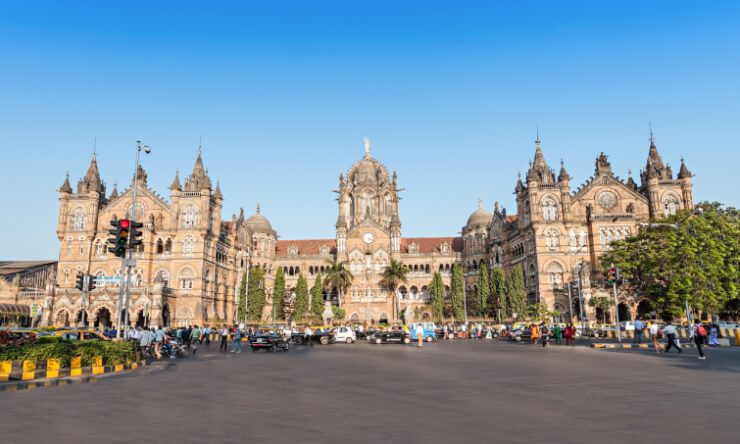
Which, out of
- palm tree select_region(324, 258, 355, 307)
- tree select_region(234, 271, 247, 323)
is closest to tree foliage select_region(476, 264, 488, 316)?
palm tree select_region(324, 258, 355, 307)

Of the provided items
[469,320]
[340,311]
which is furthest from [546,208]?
[340,311]

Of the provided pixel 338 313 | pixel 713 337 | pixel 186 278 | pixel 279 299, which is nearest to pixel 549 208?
pixel 338 313

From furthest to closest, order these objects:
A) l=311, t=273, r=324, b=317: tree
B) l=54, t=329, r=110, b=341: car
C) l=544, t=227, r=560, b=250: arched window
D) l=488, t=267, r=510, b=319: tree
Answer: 1. l=311, t=273, r=324, b=317: tree
2. l=544, t=227, r=560, b=250: arched window
3. l=488, t=267, r=510, b=319: tree
4. l=54, t=329, r=110, b=341: car

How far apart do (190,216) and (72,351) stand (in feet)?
180

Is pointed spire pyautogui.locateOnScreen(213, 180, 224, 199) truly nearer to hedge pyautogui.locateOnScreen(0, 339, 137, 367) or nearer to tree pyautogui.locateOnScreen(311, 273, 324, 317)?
tree pyautogui.locateOnScreen(311, 273, 324, 317)

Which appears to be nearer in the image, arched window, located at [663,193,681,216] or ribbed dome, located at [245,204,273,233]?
arched window, located at [663,193,681,216]

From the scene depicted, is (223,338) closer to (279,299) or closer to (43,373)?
(43,373)

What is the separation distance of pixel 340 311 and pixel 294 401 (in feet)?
217

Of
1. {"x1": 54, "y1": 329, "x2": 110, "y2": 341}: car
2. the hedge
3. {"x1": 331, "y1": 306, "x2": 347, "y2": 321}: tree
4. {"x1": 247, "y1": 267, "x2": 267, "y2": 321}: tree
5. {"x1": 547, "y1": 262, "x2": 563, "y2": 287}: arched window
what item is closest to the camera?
the hedge

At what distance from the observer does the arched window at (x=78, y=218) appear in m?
73.6

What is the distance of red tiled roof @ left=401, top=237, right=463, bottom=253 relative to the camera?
92.9 metres

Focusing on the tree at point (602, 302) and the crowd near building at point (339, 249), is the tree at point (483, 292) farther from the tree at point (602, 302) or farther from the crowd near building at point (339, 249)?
the tree at point (602, 302)

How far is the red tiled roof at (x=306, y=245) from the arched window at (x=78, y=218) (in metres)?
31.7

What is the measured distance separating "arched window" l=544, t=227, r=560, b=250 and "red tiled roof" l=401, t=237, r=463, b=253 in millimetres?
25541
